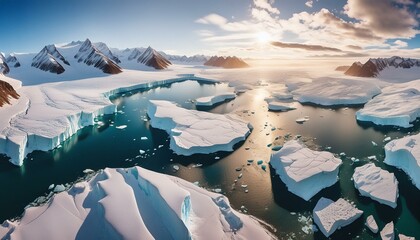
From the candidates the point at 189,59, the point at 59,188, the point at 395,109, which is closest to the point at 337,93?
the point at 395,109

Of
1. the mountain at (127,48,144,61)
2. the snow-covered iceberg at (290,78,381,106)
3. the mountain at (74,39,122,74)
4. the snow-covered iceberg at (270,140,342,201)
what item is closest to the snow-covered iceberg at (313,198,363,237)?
the snow-covered iceberg at (270,140,342,201)

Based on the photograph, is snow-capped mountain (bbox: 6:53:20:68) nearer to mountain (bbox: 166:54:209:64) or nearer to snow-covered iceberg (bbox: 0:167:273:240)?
snow-covered iceberg (bbox: 0:167:273:240)

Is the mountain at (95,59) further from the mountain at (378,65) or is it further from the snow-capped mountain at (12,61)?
the mountain at (378,65)

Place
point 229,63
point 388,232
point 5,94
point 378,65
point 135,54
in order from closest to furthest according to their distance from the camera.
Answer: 1. point 388,232
2. point 5,94
3. point 378,65
4. point 135,54
5. point 229,63

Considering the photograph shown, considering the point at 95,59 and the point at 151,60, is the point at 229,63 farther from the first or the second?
the point at 95,59

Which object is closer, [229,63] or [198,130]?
[198,130]

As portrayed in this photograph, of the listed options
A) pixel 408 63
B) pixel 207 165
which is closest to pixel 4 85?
pixel 207 165
